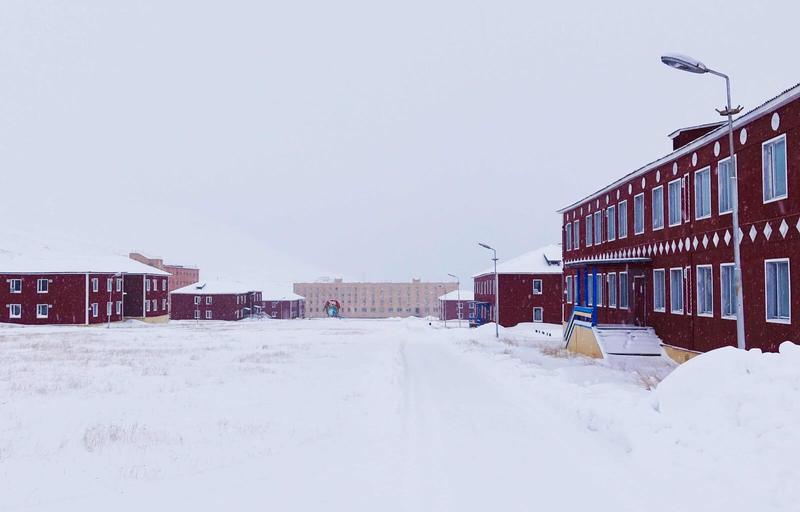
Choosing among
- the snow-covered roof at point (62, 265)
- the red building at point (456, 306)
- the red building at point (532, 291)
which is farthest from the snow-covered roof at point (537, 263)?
the red building at point (456, 306)

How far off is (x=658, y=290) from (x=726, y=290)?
5.42 m

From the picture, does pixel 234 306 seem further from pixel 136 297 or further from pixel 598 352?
pixel 598 352

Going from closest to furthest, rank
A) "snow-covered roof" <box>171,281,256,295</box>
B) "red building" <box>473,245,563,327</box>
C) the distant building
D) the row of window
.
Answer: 1. the row of window
2. "red building" <box>473,245,563,327</box>
3. "snow-covered roof" <box>171,281,256,295</box>
4. the distant building

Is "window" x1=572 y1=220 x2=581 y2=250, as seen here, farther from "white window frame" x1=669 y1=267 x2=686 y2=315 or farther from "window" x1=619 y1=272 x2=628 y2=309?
"white window frame" x1=669 y1=267 x2=686 y2=315

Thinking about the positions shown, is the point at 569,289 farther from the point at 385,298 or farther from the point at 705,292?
the point at 385,298

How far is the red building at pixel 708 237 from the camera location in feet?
52.5

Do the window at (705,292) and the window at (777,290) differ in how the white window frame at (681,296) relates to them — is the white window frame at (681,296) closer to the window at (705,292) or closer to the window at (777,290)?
the window at (705,292)

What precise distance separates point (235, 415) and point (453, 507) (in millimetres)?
6584

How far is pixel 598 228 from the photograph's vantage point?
3195 cm

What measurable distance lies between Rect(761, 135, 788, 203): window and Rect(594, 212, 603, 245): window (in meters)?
14.6

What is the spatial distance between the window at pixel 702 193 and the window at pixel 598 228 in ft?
33.9

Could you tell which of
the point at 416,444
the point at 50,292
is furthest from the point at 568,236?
the point at 50,292

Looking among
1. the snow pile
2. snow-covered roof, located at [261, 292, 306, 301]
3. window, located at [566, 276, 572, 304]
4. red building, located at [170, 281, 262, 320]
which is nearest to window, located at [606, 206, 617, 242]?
window, located at [566, 276, 572, 304]

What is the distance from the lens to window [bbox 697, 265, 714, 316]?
66.2ft
